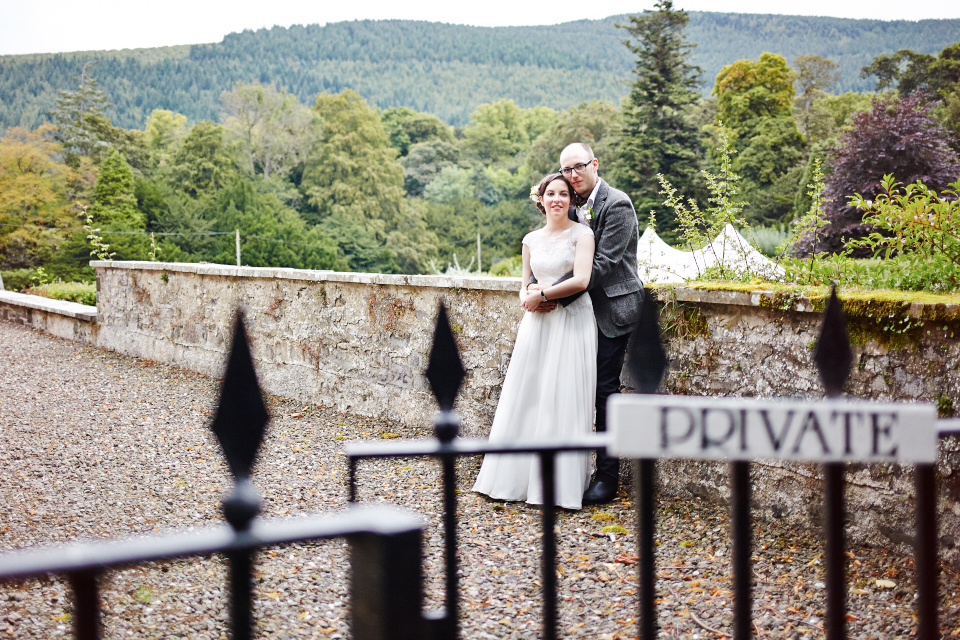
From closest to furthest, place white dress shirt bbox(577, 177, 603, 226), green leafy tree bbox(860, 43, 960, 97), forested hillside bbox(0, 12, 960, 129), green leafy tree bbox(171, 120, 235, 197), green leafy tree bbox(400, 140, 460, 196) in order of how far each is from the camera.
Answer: white dress shirt bbox(577, 177, 603, 226), green leafy tree bbox(860, 43, 960, 97), green leafy tree bbox(171, 120, 235, 197), green leafy tree bbox(400, 140, 460, 196), forested hillside bbox(0, 12, 960, 129)

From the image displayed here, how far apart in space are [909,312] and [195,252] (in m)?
43.5

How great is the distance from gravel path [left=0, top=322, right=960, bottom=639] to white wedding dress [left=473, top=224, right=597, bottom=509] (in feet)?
0.58

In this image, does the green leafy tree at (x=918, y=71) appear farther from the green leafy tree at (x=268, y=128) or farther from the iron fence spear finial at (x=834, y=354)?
the iron fence spear finial at (x=834, y=354)

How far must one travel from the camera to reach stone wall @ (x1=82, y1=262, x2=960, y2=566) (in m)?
3.31

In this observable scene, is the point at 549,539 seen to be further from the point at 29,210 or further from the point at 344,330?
the point at 29,210

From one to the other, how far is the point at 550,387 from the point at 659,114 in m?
34.4

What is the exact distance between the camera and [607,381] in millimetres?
4371

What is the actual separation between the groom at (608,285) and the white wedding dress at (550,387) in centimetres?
7

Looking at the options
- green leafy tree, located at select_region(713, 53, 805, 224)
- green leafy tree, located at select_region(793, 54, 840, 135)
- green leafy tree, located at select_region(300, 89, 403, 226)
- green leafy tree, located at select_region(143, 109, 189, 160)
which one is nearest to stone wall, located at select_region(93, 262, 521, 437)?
green leafy tree, located at select_region(713, 53, 805, 224)

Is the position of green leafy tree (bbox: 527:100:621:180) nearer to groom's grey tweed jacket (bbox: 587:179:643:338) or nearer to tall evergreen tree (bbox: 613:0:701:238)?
tall evergreen tree (bbox: 613:0:701:238)

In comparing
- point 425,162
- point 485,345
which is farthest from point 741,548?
point 425,162

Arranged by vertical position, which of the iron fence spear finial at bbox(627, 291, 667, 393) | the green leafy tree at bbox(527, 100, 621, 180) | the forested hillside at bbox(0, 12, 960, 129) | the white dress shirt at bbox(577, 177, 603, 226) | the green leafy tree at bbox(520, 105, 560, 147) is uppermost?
the forested hillside at bbox(0, 12, 960, 129)

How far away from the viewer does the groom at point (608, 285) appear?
14.1ft

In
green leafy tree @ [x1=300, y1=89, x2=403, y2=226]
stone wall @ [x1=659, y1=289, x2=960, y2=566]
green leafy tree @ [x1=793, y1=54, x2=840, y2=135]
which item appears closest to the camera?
stone wall @ [x1=659, y1=289, x2=960, y2=566]
